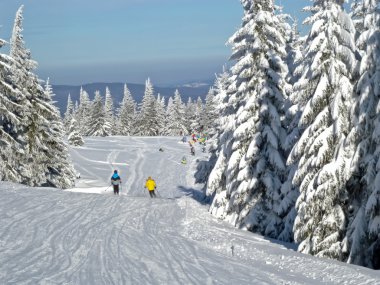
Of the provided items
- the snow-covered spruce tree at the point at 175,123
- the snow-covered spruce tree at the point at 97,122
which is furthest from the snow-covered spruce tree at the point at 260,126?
the snow-covered spruce tree at the point at 175,123

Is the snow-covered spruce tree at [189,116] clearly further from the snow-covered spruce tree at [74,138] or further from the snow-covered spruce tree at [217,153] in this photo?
the snow-covered spruce tree at [217,153]

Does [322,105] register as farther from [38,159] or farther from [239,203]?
[38,159]

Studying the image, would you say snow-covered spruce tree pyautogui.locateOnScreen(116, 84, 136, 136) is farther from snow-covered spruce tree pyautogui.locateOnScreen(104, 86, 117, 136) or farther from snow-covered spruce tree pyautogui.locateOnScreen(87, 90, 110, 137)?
snow-covered spruce tree pyautogui.locateOnScreen(87, 90, 110, 137)

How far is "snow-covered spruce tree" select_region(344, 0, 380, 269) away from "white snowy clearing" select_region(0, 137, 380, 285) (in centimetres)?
245

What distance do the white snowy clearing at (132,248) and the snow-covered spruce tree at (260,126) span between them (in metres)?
2.52

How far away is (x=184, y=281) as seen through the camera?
34.6 feet

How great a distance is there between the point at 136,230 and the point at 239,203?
7.47m

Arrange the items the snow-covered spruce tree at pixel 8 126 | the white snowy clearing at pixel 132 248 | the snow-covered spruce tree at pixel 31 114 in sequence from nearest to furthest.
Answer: the white snowy clearing at pixel 132 248, the snow-covered spruce tree at pixel 8 126, the snow-covered spruce tree at pixel 31 114

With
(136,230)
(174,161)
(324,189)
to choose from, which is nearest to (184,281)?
(136,230)

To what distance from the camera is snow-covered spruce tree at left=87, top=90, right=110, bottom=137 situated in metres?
97.9

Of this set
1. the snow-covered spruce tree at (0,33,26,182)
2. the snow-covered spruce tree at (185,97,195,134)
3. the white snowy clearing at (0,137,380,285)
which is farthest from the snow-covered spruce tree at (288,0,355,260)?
the snow-covered spruce tree at (185,97,195,134)

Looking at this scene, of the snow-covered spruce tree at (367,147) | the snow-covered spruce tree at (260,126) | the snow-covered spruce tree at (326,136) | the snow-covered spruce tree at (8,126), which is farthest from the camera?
the snow-covered spruce tree at (8,126)

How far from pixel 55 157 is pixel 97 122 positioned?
6742cm

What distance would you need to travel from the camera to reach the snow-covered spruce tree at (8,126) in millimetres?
27062
